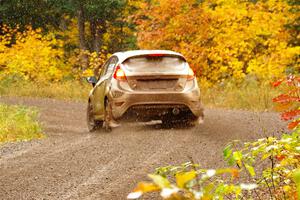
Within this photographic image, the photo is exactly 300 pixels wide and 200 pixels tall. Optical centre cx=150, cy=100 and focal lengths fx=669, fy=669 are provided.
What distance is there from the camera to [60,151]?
32.7 ft

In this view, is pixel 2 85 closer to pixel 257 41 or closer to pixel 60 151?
pixel 257 41

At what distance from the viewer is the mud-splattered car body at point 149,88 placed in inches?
481

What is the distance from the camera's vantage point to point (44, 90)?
2717cm

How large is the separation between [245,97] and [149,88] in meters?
7.47

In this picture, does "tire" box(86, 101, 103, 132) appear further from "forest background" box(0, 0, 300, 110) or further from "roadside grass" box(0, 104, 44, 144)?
"forest background" box(0, 0, 300, 110)

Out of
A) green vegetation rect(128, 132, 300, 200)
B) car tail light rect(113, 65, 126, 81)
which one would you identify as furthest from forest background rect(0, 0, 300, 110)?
green vegetation rect(128, 132, 300, 200)

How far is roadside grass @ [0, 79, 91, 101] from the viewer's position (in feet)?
86.1

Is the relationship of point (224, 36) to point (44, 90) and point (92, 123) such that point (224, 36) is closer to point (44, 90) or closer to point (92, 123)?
point (44, 90)

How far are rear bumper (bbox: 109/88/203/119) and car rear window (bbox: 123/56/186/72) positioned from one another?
1.63 ft

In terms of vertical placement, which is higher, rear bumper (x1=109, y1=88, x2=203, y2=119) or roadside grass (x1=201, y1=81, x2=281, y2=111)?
rear bumper (x1=109, y1=88, x2=203, y2=119)

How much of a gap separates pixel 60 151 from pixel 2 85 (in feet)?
62.8

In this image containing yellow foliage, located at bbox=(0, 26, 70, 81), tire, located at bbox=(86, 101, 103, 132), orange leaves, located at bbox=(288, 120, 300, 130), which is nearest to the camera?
orange leaves, located at bbox=(288, 120, 300, 130)

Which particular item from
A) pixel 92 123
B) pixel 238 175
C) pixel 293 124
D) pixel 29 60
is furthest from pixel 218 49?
pixel 293 124

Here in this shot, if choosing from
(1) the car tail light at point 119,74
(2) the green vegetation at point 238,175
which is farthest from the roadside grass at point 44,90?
(2) the green vegetation at point 238,175
